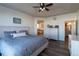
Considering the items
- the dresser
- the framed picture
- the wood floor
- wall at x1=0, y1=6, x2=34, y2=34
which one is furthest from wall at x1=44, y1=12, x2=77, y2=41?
the framed picture

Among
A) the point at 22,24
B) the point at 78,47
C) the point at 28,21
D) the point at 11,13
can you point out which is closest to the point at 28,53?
the point at 78,47

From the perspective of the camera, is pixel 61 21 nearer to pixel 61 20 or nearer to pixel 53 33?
pixel 61 20

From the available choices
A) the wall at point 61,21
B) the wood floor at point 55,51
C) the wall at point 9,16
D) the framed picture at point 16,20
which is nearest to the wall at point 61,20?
the wall at point 61,21

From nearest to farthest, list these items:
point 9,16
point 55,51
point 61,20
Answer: point 55,51
point 9,16
point 61,20

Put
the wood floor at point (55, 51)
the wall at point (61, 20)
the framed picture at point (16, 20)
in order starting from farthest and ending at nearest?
the wall at point (61, 20) < the framed picture at point (16, 20) < the wood floor at point (55, 51)

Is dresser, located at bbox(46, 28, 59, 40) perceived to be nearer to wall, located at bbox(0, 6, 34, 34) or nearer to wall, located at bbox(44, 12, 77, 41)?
wall, located at bbox(44, 12, 77, 41)

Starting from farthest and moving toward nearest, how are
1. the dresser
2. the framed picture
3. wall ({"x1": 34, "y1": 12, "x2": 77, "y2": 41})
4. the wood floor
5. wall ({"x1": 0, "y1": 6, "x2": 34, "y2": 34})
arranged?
the dresser
wall ({"x1": 34, "y1": 12, "x2": 77, "y2": 41})
the framed picture
wall ({"x1": 0, "y1": 6, "x2": 34, "y2": 34})
the wood floor

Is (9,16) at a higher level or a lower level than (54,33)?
higher

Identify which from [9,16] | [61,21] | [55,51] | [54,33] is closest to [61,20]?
[61,21]

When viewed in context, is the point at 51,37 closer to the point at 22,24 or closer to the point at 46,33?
the point at 46,33

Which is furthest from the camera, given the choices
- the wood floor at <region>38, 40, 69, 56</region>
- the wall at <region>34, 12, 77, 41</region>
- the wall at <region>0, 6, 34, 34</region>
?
the wall at <region>34, 12, 77, 41</region>

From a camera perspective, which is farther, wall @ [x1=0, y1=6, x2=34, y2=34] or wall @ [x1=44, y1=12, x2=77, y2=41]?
wall @ [x1=44, y1=12, x2=77, y2=41]

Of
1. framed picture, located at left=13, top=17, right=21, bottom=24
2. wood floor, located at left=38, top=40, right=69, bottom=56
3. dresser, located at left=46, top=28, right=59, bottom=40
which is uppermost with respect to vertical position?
framed picture, located at left=13, top=17, right=21, bottom=24

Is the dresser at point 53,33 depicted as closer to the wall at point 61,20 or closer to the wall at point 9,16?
the wall at point 61,20
